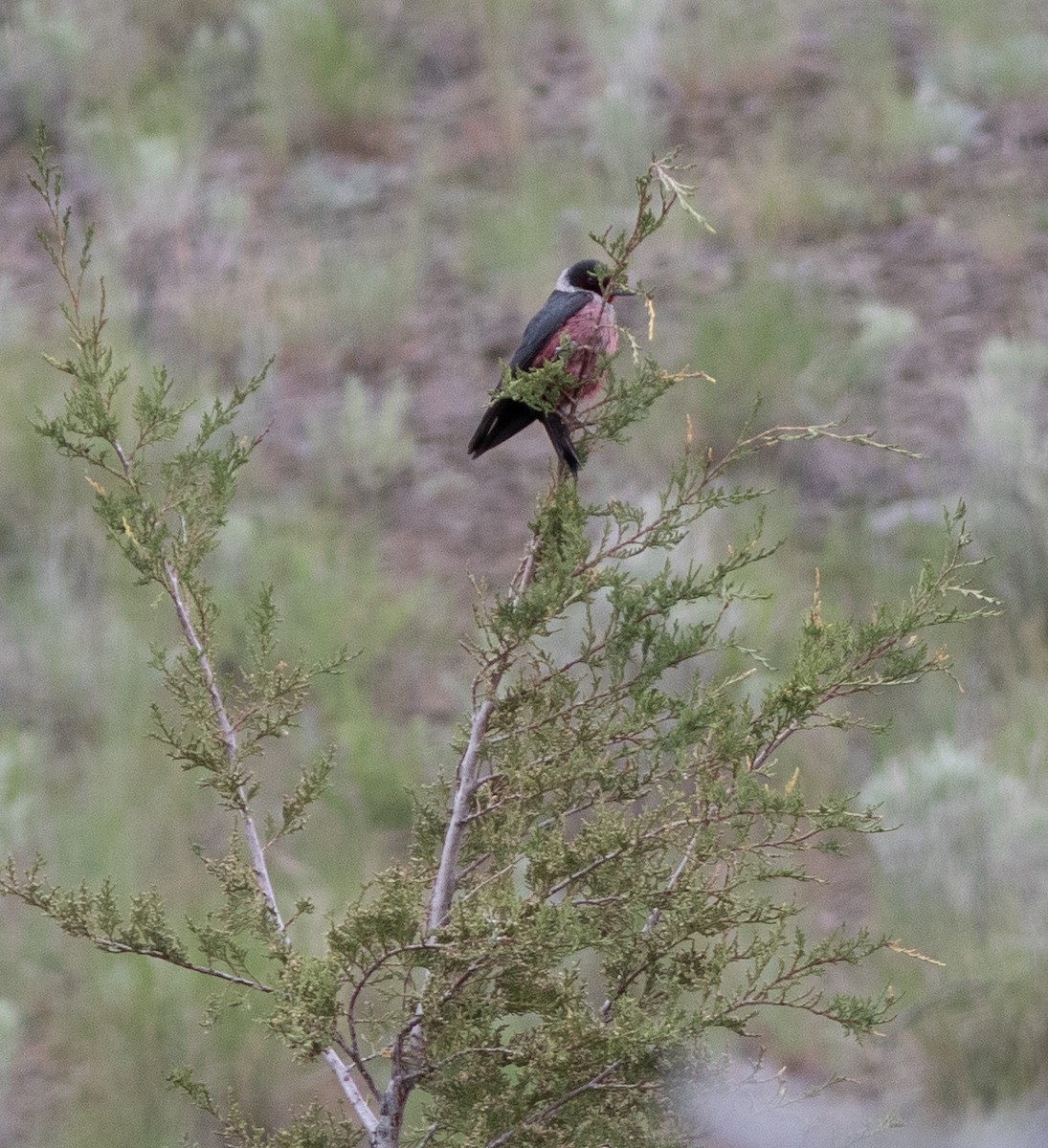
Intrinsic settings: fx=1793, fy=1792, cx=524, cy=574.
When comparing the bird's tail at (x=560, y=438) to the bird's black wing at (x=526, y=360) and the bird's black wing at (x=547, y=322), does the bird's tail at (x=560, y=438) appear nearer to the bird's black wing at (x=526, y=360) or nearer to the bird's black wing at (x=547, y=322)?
the bird's black wing at (x=526, y=360)

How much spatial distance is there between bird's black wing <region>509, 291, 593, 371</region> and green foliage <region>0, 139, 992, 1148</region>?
66 centimetres

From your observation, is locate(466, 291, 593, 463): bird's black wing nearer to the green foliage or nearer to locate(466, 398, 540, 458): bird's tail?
locate(466, 398, 540, 458): bird's tail

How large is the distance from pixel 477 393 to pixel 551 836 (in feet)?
25.0

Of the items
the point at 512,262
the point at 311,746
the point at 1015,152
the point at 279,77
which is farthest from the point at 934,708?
the point at 279,77

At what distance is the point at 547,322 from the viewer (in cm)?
343

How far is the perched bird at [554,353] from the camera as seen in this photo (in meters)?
2.95

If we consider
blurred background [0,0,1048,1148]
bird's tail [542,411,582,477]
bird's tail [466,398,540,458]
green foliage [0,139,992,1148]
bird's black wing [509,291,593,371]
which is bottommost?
green foliage [0,139,992,1148]

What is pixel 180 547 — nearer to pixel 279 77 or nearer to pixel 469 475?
pixel 469 475

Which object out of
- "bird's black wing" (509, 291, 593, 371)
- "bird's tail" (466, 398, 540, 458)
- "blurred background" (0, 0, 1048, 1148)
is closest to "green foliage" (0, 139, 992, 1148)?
"blurred background" (0, 0, 1048, 1148)

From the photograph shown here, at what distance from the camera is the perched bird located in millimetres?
2945

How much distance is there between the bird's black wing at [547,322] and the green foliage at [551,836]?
663 mm

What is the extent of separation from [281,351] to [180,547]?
26.5 feet

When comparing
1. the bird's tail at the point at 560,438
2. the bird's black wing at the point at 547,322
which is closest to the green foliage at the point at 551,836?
the bird's tail at the point at 560,438

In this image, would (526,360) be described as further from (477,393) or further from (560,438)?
(477,393)
